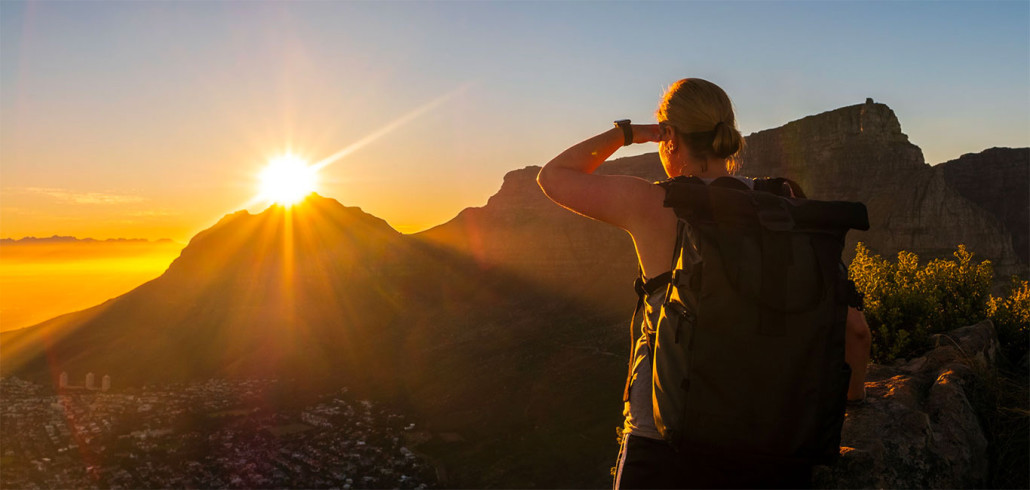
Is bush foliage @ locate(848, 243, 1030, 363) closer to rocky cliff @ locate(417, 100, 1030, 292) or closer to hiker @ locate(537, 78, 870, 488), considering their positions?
hiker @ locate(537, 78, 870, 488)

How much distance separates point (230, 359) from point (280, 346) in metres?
5.02

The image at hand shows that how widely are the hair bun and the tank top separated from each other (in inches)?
5.5

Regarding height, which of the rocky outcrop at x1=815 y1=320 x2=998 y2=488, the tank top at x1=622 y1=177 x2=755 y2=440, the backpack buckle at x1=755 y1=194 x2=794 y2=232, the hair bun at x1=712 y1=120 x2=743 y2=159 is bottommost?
the rocky outcrop at x1=815 y1=320 x2=998 y2=488

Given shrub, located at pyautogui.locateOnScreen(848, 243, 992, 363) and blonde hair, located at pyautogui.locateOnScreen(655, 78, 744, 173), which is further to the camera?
shrub, located at pyautogui.locateOnScreen(848, 243, 992, 363)

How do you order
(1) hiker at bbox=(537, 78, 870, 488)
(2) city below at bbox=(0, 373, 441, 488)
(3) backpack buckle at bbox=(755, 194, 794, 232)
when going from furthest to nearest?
A: 1. (2) city below at bbox=(0, 373, 441, 488)
2. (1) hiker at bbox=(537, 78, 870, 488)
3. (3) backpack buckle at bbox=(755, 194, 794, 232)

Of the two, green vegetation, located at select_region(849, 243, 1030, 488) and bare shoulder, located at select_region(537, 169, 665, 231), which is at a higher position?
bare shoulder, located at select_region(537, 169, 665, 231)

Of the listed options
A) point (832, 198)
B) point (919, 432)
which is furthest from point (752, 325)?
point (832, 198)

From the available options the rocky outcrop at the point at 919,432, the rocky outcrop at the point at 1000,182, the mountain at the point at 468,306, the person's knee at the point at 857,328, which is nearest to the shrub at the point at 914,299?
the rocky outcrop at the point at 919,432

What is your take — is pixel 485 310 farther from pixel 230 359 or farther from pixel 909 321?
pixel 909 321

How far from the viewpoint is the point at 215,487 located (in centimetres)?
3706

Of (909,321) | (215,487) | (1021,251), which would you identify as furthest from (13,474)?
(1021,251)

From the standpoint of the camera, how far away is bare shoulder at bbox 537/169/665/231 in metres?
2.89

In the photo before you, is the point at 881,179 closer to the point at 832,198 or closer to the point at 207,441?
the point at 832,198

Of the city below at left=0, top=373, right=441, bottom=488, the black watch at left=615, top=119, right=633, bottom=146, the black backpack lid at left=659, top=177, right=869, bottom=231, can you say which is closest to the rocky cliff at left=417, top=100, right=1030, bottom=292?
the city below at left=0, top=373, right=441, bottom=488
